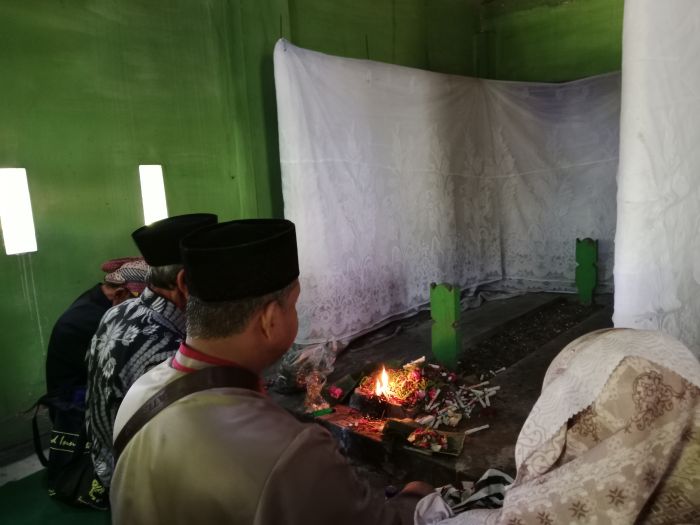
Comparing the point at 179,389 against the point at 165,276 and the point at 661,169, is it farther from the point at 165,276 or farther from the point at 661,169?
the point at 661,169

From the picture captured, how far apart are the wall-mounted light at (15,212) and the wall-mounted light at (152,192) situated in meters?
0.79

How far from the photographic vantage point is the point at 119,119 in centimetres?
364

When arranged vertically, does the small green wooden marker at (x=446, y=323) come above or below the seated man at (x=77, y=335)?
below

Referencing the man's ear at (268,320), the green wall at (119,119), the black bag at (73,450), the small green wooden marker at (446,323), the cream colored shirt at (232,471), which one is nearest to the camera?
the cream colored shirt at (232,471)

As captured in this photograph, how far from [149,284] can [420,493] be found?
1.38 m

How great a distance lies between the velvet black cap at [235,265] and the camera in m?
1.19

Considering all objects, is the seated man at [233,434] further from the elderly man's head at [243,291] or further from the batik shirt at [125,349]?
the batik shirt at [125,349]

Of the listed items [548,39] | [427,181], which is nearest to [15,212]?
[427,181]

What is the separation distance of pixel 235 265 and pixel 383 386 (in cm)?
258

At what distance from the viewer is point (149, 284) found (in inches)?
82.3

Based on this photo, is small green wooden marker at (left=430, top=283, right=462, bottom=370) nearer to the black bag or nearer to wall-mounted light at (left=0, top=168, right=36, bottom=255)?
the black bag

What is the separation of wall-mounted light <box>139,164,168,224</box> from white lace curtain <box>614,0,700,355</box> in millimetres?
3216

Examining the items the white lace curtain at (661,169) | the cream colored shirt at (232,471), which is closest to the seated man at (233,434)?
the cream colored shirt at (232,471)

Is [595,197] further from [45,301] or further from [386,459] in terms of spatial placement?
[45,301]
